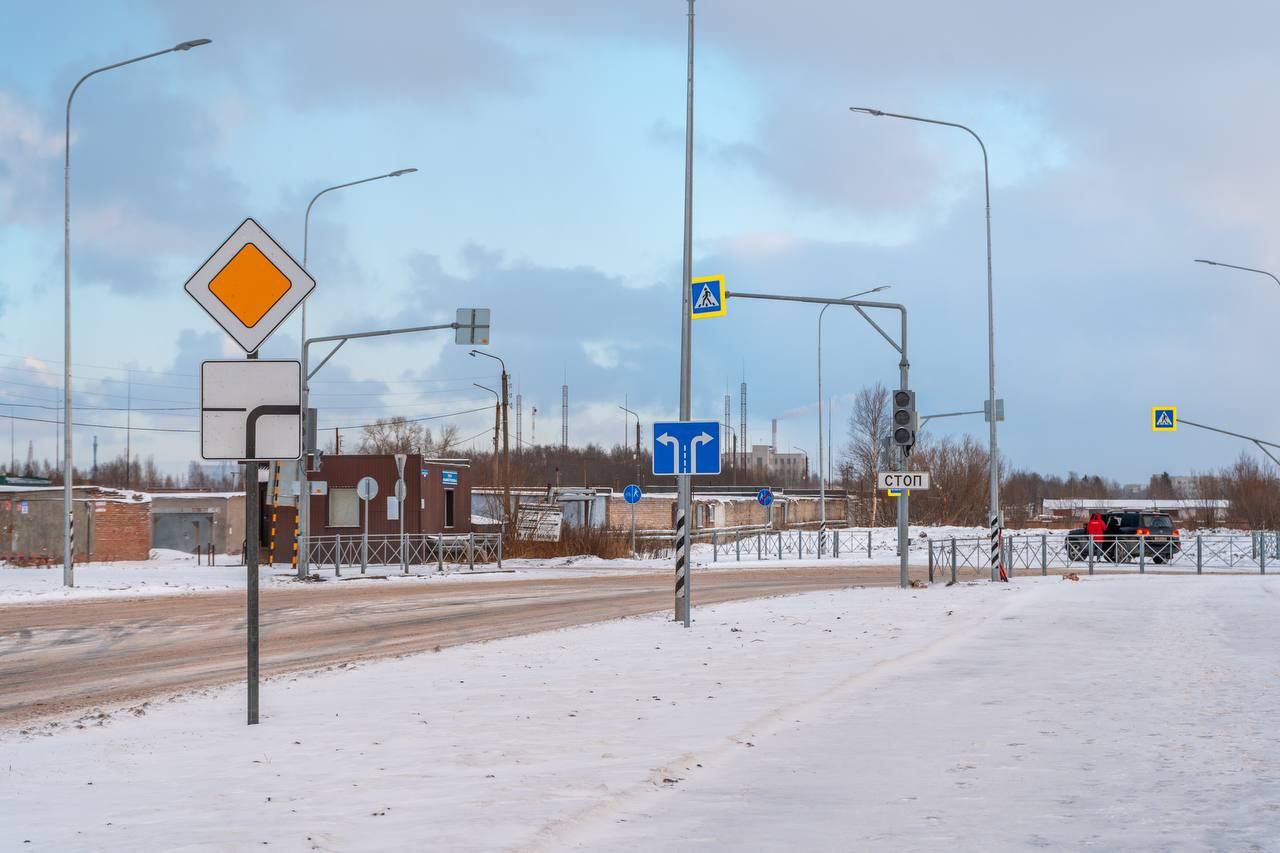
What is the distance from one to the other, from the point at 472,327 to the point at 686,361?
15.5 metres

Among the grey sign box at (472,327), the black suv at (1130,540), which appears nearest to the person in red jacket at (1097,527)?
the black suv at (1130,540)

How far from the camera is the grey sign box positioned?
1297 inches

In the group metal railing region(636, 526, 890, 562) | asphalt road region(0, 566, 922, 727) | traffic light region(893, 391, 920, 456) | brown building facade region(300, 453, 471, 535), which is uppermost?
traffic light region(893, 391, 920, 456)

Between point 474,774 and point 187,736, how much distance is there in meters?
2.64

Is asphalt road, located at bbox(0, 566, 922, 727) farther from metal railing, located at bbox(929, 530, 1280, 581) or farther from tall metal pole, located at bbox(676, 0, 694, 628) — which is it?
metal railing, located at bbox(929, 530, 1280, 581)

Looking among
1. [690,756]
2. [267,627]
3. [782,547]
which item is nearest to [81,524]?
[782,547]

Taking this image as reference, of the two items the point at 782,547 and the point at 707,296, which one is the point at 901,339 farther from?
the point at 782,547

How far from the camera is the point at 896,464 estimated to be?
1107 inches

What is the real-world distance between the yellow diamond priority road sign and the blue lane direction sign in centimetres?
868

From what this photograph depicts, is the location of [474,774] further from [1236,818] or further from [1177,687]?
[1177,687]

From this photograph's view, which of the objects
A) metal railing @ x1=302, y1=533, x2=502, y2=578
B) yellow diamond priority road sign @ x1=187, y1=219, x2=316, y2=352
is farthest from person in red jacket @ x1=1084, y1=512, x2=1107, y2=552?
yellow diamond priority road sign @ x1=187, y1=219, x2=316, y2=352

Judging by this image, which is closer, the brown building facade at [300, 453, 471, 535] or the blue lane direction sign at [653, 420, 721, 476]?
the blue lane direction sign at [653, 420, 721, 476]

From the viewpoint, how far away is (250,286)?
31.0ft

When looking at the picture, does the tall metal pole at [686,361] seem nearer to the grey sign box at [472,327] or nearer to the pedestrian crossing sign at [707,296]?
the pedestrian crossing sign at [707,296]
